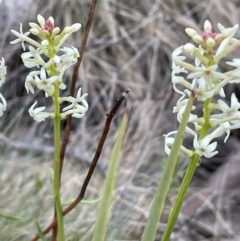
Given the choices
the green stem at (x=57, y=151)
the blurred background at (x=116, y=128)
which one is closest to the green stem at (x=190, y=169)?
the green stem at (x=57, y=151)

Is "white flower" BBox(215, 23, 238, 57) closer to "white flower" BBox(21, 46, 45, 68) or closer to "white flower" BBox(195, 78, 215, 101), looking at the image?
"white flower" BBox(195, 78, 215, 101)

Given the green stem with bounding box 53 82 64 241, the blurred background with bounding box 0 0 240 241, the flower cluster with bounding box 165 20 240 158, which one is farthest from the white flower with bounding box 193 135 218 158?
the blurred background with bounding box 0 0 240 241

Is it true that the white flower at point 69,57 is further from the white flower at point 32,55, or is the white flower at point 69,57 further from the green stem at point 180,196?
the green stem at point 180,196

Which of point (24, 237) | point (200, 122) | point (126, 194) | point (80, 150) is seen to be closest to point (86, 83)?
point (80, 150)

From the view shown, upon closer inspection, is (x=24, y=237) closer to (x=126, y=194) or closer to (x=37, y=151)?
(x=126, y=194)

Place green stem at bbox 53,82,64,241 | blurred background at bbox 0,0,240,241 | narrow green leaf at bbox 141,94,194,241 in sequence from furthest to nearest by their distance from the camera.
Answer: blurred background at bbox 0,0,240,241 < green stem at bbox 53,82,64,241 < narrow green leaf at bbox 141,94,194,241

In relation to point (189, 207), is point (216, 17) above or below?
above

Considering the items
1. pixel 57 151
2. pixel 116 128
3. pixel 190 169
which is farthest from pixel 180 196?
pixel 116 128
